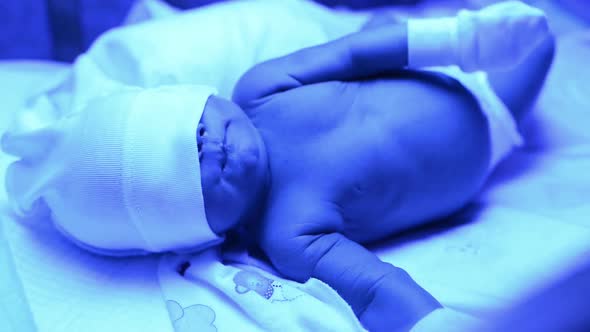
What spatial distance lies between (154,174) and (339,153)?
0.29 metres

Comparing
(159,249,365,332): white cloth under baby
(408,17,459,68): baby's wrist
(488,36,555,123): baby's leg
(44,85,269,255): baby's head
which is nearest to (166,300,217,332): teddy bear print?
(159,249,365,332): white cloth under baby

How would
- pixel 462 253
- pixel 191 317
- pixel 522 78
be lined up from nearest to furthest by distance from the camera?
pixel 191 317 < pixel 462 253 < pixel 522 78

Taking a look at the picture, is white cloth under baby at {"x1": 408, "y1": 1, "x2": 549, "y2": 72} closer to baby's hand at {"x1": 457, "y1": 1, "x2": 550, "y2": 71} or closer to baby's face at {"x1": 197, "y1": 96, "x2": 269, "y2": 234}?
baby's hand at {"x1": 457, "y1": 1, "x2": 550, "y2": 71}

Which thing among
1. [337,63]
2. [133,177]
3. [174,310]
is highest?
[337,63]

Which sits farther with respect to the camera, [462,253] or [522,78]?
[522,78]

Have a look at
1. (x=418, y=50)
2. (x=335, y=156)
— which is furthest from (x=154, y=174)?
(x=418, y=50)

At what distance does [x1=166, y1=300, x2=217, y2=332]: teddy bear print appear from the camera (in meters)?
0.81

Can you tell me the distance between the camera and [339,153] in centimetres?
94

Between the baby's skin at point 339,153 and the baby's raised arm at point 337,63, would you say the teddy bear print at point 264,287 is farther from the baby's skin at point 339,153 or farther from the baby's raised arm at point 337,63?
the baby's raised arm at point 337,63

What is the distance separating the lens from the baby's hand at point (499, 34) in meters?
0.97

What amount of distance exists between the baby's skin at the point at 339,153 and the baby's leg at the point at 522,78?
0.10 metres

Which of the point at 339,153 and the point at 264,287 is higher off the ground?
the point at 339,153

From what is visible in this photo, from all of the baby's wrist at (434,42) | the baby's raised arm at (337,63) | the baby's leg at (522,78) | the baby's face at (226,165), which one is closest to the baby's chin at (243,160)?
the baby's face at (226,165)

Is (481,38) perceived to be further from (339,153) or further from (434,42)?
(339,153)
